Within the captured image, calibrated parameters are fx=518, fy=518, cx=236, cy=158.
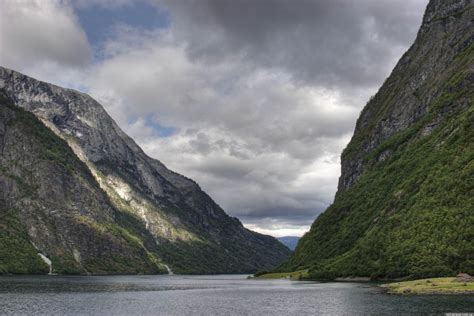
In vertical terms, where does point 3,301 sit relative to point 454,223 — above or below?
below

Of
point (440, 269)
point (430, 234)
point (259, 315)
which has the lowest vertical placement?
point (259, 315)

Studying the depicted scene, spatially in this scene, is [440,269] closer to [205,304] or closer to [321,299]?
[321,299]

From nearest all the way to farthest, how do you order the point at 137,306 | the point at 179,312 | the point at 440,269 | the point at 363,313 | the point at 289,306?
the point at 363,313
the point at 179,312
the point at 289,306
the point at 137,306
the point at 440,269

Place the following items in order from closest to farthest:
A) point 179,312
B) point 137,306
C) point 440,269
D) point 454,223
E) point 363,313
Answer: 1. point 363,313
2. point 179,312
3. point 137,306
4. point 440,269
5. point 454,223

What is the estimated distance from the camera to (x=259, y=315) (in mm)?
97750

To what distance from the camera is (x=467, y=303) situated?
9706 centimetres

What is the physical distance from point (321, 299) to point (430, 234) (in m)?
77.8

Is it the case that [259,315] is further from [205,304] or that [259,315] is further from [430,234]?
[430,234]

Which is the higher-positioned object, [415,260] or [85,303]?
[415,260]

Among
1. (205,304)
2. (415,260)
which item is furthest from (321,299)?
Answer: (415,260)

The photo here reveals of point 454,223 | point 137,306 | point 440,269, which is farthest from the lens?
point 454,223

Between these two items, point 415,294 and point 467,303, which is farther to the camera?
point 415,294

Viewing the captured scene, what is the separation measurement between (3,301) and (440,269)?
421 ft

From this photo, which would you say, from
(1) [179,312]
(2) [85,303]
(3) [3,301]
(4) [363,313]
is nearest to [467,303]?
(4) [363,313]
